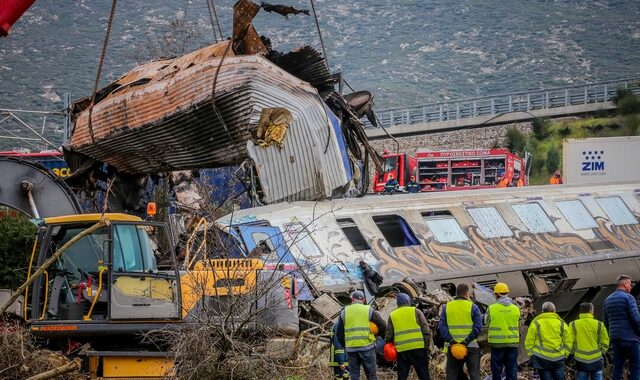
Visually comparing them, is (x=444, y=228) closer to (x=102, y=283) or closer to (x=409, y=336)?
(x=409, y=336)

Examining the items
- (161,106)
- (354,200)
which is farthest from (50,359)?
(354,200)

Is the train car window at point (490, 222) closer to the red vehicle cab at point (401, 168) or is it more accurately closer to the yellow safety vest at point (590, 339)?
the yellow safety vest at point (590, 339)

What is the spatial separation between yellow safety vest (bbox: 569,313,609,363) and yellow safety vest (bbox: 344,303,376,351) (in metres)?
2.94

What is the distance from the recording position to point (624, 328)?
628 inches

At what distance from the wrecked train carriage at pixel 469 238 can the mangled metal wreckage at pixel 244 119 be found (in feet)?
2.52

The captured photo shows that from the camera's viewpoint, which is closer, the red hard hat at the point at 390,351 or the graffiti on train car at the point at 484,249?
the red hard hat at the point at 390,351

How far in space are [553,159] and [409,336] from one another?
4442 centimetres

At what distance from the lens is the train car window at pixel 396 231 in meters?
20.8

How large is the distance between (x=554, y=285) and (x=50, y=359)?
10237 mm

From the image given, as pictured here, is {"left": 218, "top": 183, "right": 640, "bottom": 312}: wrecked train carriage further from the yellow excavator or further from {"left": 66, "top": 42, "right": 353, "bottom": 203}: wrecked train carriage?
the yellow excavator

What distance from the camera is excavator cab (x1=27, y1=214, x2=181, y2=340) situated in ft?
47.1

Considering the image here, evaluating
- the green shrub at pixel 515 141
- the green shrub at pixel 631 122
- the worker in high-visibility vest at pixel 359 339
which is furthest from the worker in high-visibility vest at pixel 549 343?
the green shrub at pixel 515 141

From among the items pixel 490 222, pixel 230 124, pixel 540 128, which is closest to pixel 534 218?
pixel 490 222

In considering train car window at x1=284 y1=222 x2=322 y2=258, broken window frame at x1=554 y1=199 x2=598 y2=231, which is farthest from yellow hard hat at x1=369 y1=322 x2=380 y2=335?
broken window frame at x1=554 y1=199 x2=598 y2=231
